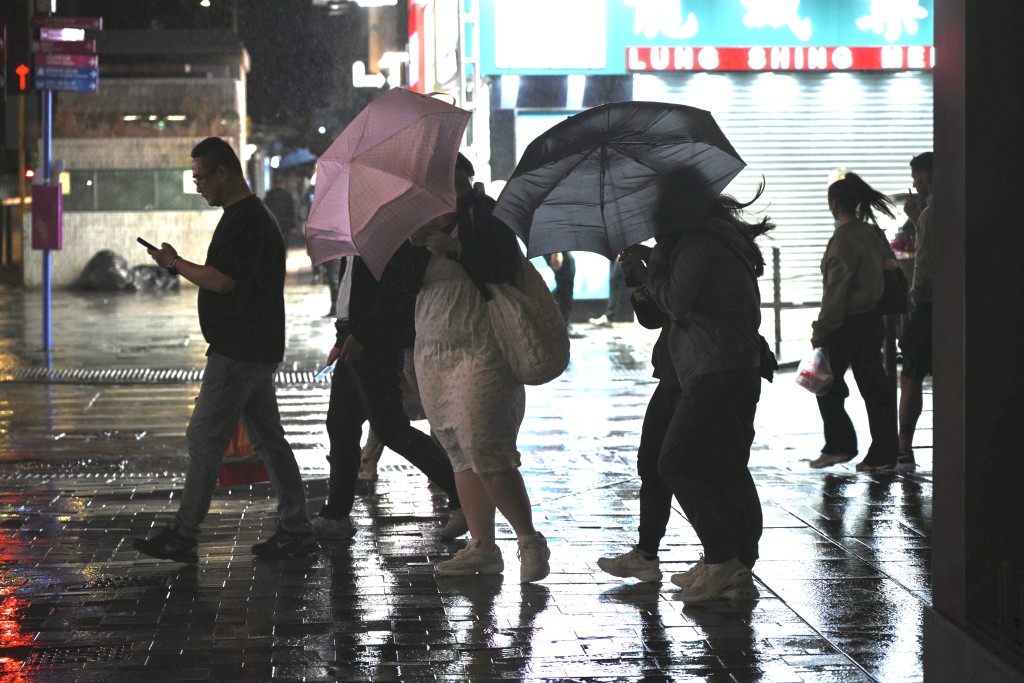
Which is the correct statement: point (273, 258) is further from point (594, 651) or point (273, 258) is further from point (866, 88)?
point (866, 88)

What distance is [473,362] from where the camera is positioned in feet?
20.2

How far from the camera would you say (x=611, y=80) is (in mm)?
20797

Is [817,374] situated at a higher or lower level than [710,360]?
lower

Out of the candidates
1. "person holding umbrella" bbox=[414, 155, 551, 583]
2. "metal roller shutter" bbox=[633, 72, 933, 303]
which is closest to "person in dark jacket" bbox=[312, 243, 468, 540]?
"person holding umbrella" bbox=[414, 155, 551, 583]

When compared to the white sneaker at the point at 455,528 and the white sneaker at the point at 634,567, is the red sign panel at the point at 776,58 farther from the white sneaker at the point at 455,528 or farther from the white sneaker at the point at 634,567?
the white sneaker at the point at 634,567

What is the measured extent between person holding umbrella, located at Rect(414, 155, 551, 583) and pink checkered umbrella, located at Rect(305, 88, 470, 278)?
0.25 meters

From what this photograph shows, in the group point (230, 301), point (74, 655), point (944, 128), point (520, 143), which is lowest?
point (74, 655)

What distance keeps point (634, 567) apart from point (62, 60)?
546 inches

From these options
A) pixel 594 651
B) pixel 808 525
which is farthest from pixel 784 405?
pixel 594 651

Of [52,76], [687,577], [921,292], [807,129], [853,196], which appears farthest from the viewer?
[807,129]

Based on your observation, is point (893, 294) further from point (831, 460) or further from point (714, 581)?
point (714, 581)

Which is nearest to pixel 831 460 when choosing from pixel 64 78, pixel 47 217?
pixel 47 217

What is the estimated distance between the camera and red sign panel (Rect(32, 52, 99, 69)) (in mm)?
17594

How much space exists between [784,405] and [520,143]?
9.37m
